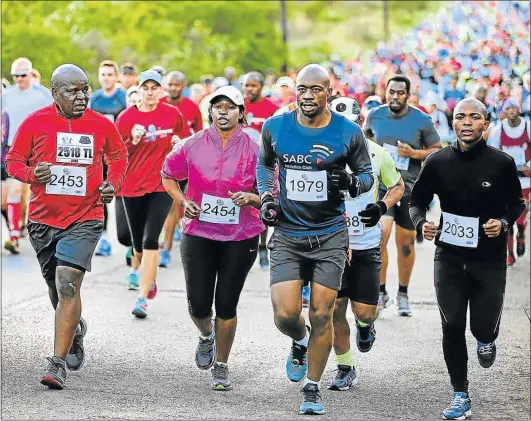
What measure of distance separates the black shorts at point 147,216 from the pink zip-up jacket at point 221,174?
266 centimetres

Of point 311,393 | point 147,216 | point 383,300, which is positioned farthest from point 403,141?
point 311,393

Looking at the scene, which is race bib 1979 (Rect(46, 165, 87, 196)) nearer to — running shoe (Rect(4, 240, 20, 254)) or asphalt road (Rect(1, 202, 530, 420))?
asphalt road (Rect(1, 202, 530, 420))

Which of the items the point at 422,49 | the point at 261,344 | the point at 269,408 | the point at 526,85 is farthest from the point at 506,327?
the point at 422,49

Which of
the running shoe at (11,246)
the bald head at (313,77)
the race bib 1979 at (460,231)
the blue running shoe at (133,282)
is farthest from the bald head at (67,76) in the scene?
the running shoe at (11,246)

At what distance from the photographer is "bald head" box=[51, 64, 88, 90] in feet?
28.5

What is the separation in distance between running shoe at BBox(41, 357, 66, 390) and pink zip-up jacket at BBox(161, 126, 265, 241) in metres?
1.14

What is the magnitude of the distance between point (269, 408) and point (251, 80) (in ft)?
22.2

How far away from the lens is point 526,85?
64.6 feet

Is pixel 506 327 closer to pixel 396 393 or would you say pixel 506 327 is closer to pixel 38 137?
pixel 396 393

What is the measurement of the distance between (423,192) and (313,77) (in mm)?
1059

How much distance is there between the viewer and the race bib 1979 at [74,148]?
8703mm

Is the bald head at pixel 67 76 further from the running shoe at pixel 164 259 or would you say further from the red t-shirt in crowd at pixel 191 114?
the running shoe at pixel 164 259

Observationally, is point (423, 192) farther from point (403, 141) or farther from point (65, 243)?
point (403, 141)

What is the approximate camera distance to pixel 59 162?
28.6ft
